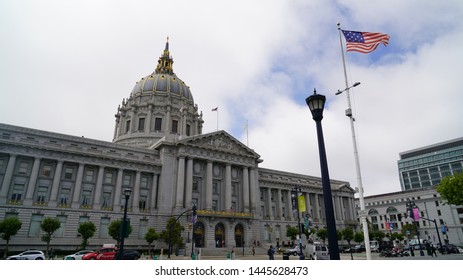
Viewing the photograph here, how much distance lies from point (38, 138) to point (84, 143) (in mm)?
7050

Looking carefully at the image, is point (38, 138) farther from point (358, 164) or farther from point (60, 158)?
point (358, 164)

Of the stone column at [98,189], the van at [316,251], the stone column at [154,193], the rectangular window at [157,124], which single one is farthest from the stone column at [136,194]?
the van at [316,251]

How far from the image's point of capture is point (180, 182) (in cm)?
5675

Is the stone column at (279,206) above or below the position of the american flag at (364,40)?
below

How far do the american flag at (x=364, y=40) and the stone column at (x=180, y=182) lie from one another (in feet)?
A: 141

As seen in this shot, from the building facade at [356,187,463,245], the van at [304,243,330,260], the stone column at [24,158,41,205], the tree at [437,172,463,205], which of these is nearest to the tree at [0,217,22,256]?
the stone column at [24,158,41,205]

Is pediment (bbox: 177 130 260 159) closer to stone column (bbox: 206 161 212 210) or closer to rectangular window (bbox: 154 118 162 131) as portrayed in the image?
stone column (bbox: 206 161 212 210)

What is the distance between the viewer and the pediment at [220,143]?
A: 60.7m

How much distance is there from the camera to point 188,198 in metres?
56.7

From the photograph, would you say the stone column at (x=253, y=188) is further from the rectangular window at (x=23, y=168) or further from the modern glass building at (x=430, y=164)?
the modern glass building at (x=430, y=164)

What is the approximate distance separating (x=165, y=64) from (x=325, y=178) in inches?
3640

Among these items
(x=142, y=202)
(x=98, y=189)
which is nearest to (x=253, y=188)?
(x=142, y=202)

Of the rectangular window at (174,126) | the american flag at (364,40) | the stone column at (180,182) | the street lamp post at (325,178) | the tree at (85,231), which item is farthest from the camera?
the rectangular window at (174,126)

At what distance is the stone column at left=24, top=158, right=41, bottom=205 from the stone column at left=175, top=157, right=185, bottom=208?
2298cm
